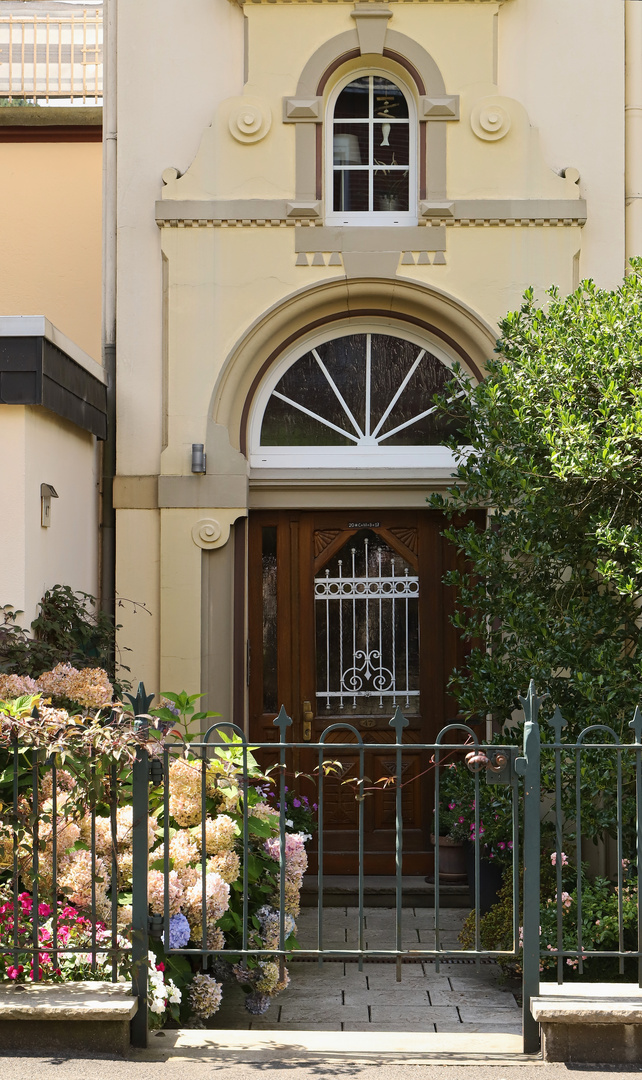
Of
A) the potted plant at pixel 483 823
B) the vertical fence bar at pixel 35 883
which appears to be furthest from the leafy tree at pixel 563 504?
the vertical fence bar at pixel 35 883

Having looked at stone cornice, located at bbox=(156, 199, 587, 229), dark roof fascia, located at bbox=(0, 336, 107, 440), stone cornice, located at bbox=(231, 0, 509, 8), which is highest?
stone cornice, located at bbox=(231, 0, 509, 8)

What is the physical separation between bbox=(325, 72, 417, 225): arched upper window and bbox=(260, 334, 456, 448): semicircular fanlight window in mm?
909

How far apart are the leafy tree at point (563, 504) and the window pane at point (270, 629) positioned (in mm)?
1785

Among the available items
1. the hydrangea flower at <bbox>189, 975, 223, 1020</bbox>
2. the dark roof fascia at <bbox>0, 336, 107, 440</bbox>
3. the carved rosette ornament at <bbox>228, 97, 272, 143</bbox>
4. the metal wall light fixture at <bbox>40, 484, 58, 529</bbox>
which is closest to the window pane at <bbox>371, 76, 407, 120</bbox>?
the carved rosette ornament at <bbox>228, 97, 272, 143</bbox>

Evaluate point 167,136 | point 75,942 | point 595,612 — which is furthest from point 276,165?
point 75,942

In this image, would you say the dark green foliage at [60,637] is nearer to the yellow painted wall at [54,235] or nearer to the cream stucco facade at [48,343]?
the cream stucco facade at [48,343]

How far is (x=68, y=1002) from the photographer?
13.8ft

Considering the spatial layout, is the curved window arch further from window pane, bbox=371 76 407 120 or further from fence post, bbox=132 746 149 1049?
fence post, bbox=132 746 149 1049

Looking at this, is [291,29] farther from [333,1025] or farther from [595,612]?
[333,1025]

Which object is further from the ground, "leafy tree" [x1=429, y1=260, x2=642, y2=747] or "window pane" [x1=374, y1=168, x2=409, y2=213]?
"window pane" [x1=374, y1=168, x2=409, y2=213]

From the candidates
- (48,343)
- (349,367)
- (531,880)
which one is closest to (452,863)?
(531,880)

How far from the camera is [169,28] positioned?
7.58 m

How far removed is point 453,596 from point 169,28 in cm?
451

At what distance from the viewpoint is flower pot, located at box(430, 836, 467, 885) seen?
732cm
